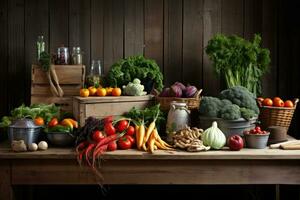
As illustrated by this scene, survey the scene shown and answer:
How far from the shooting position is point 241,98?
299cm

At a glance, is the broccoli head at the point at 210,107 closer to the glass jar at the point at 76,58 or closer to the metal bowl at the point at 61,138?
the metal bowl at the point at 61,138

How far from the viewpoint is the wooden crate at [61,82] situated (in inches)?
132

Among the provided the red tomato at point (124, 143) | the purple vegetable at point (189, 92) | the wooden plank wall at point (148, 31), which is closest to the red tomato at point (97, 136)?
the red tomato at point (124, 143)

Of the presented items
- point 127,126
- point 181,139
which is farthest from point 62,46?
point 181,139

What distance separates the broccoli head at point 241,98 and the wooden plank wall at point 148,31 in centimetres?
66

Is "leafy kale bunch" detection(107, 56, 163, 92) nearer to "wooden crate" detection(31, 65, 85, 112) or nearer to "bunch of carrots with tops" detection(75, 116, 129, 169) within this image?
"wooden crate" detection(31, 65, 85, 112)

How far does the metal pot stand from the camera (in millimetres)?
2705

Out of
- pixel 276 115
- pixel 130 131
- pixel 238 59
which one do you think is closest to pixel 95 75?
pixel 130 131

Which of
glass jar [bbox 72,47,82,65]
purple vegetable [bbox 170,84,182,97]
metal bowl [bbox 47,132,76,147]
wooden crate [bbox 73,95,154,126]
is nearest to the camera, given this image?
metal bowl [bbox 47,132,76,147]

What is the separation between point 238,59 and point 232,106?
588 millimetres

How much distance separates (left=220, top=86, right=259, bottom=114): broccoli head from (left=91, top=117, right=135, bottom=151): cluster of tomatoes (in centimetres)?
74

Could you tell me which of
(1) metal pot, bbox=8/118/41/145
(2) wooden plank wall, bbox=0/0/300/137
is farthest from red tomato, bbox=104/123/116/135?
(2) wooden plank wall, bbox=0/0/300/137

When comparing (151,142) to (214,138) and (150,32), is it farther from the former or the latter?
(150,32)
